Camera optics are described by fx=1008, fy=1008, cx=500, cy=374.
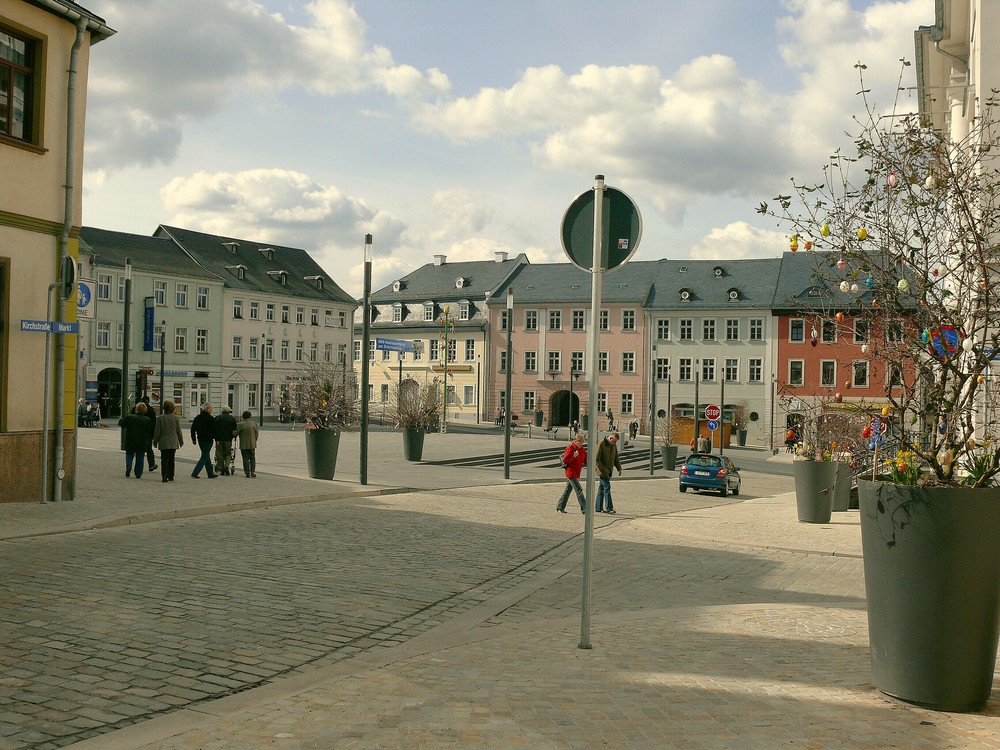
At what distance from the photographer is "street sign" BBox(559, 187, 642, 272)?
734 cm

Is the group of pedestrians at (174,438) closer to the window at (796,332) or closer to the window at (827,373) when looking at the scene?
the window at (827,373)

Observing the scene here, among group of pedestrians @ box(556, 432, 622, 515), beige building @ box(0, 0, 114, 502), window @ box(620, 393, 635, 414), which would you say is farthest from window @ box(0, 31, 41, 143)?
window @ box(620, 393, 635, 414)

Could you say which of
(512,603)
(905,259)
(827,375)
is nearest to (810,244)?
(905,259)

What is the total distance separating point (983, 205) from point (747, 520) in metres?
14.3

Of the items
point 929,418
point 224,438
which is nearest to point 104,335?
point 224,438

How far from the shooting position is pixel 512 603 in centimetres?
991

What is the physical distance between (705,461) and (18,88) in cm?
2102

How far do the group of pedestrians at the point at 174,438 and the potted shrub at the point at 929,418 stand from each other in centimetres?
1718

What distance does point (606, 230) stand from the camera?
7.41 metres

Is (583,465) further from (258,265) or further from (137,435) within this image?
(258,265)

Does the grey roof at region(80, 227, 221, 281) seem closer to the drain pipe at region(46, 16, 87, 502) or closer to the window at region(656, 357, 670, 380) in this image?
the window at region(656, 357, 670, 380)

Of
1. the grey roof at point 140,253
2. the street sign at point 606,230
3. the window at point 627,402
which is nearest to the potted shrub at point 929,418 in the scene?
the street sign at point 606,230

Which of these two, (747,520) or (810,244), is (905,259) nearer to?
(810,244)

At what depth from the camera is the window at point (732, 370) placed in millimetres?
74562
